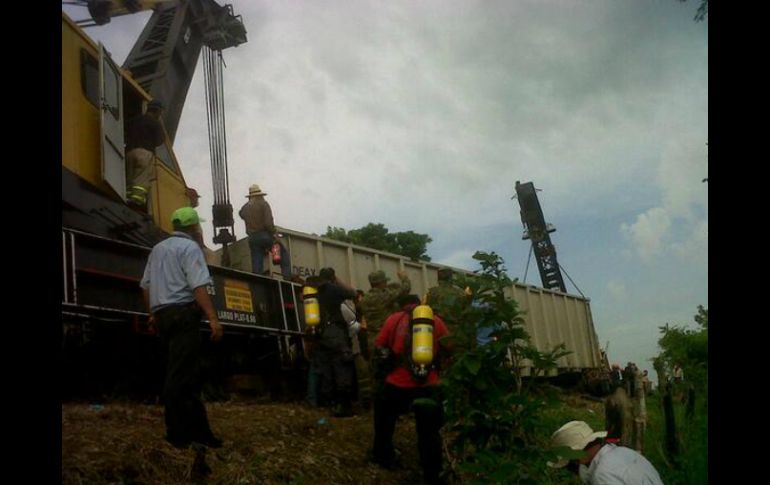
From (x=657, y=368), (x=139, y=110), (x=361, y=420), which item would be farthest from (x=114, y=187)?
(x=657, y=368)

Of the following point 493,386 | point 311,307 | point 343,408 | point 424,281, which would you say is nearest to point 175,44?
point 311,307

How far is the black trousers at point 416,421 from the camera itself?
16.9 ft

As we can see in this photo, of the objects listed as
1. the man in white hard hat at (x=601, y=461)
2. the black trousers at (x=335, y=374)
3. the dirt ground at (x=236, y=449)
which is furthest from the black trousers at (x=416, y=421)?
the man in white hard hat at (x=601, y=461)

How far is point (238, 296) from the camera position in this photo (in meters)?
6.73

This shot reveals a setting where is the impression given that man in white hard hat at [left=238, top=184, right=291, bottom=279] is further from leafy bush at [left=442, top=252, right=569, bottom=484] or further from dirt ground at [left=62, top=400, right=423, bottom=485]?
leafy bush at [left=442, top=252, right=569, bottom=484]

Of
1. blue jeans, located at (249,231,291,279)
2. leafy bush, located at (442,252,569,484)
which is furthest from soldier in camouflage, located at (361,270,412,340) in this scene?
leafy bush, located at (442,252,569,484)

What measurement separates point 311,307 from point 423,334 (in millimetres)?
2137

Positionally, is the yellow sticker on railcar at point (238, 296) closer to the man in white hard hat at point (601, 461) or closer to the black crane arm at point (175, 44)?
the black crane arm at point (175, 44)

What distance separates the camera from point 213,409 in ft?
20.6

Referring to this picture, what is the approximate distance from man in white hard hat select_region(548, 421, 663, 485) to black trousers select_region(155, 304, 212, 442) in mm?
2076

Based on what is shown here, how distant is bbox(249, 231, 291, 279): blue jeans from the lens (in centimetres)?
806

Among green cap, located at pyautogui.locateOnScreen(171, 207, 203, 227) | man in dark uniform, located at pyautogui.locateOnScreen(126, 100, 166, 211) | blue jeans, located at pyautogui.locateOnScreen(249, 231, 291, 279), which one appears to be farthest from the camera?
blue jeans, located at pyautogui.locateOnScreen(249, 231, 291, 279)

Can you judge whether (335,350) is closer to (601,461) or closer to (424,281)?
(601,461)

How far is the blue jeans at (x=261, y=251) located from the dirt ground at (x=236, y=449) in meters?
1.64
